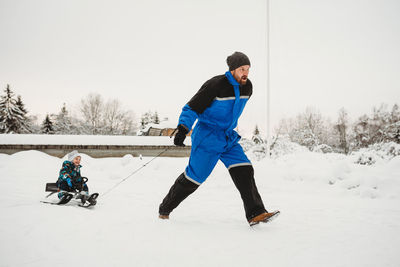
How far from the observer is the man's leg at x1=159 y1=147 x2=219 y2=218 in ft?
8.41

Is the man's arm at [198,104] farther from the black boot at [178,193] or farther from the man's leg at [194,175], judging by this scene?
the black boot at [178,193]

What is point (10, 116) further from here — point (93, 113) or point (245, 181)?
point (245, 181)

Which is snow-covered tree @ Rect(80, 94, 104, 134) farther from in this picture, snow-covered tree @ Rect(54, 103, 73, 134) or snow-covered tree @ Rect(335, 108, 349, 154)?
snow-covered tree @ Rect(335, 108, 349, 154)

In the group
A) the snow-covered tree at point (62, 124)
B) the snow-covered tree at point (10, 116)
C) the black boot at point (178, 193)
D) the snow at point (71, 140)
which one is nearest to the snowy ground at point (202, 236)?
the black boot at point (178, 193)

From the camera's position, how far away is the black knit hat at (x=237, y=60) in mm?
2635

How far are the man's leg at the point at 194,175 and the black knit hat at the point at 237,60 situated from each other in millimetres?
950

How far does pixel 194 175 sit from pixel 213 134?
1.53 ft

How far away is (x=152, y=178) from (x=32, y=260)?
573 cm

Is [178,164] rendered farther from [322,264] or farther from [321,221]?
[322,264]

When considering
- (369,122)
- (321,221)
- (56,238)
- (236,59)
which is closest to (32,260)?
(56,238)

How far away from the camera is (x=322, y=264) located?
1666mm

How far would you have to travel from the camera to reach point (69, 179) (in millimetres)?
3830

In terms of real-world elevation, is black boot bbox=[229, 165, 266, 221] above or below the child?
above

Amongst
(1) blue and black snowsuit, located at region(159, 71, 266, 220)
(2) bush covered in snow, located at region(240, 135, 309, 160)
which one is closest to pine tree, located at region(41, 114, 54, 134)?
(2) bush covered in snow, located at region(240, 135, 309, 160)
